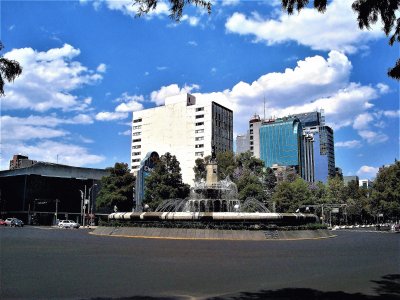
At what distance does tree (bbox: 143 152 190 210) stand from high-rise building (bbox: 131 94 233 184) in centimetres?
4360

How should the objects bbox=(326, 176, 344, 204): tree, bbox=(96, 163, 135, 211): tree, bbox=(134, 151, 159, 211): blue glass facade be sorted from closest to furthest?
bbox=(96, 163, 135, 211): tree, bbox=(134, 151, 159, 211): blue glass facade, bbox=(326, 176, 344, 204): tree

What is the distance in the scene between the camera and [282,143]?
491ft

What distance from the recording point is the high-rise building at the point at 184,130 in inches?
→ 4259

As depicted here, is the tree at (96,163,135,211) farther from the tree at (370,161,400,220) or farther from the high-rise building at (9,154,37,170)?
the high-rise building at (9,154,37,170)

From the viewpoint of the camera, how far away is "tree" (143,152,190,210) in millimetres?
59244

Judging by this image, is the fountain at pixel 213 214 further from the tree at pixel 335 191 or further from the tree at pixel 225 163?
the tree at pixel 335 191

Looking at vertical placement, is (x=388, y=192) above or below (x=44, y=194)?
below

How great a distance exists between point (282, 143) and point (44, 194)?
299 ft

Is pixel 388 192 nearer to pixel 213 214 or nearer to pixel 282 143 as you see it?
pixel 213 214

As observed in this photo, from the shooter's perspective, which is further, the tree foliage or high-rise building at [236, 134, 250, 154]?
high-rise building at [236, 134, 250, 154]

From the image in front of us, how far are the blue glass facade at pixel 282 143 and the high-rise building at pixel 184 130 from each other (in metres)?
37.7

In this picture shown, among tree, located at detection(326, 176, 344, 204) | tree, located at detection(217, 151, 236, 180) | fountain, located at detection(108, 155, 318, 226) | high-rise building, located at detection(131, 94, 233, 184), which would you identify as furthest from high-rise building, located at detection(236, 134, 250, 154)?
fountain, located at detection(108, 155, 318, 226)

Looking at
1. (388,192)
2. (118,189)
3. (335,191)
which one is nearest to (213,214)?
(118,189)

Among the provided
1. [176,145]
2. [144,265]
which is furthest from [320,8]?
[176,145]
